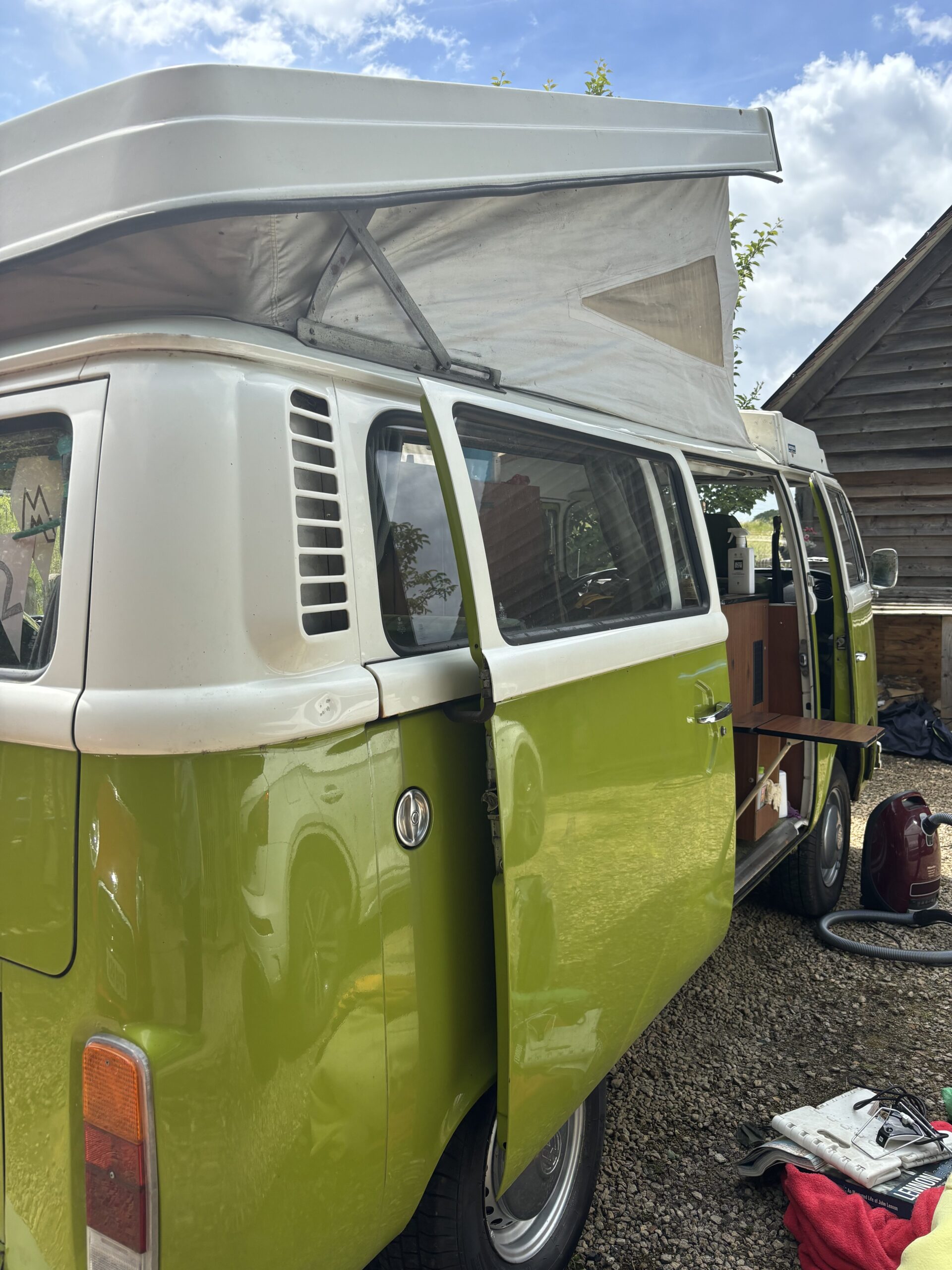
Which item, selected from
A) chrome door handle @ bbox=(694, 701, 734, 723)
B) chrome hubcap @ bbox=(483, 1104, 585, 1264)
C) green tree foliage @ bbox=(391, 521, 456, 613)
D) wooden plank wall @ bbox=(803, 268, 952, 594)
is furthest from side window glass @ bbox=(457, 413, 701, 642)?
wooden plank wall @ bbox=(803, 268, 952, 594)

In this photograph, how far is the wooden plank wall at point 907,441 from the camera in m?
10.7

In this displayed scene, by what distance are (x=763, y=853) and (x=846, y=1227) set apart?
1753 mm

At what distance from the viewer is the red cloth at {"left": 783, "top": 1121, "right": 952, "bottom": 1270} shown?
236 cm

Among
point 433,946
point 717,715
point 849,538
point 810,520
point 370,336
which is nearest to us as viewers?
point 433,946

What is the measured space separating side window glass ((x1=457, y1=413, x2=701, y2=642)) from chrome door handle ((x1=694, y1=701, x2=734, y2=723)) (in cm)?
34

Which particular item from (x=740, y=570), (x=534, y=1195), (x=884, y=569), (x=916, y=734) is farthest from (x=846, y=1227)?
(x=916, y=734)

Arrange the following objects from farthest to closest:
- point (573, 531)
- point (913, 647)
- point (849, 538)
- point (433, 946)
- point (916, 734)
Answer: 1. point (913, 647)
2. point (916, 734)
3. point (849, 538)
4. point (573, 531)
5. point (433, 946)

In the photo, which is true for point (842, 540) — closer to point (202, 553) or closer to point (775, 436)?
point (775, 436)

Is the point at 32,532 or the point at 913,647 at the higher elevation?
the point at 32,532

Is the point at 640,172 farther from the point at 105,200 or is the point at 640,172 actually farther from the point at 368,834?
the point at 368,834

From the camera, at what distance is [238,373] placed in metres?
1.54

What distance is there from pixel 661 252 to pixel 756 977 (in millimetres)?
3165

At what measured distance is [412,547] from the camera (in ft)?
6.25

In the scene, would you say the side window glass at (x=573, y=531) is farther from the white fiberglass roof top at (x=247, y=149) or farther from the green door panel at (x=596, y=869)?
the white fiberglass roof top at (x=247, y=149)
